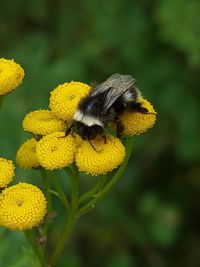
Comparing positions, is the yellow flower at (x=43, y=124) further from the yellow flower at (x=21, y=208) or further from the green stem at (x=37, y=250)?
the green stem at (x=37, y=250)

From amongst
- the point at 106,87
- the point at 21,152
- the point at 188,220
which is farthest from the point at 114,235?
the point at 106,87

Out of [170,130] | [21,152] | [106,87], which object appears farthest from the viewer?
[170,130]

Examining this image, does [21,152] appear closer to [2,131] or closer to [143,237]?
[2,131]

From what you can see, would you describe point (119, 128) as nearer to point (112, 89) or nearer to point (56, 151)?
point (112, 89)

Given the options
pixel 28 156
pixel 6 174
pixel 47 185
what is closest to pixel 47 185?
pixel 47 185

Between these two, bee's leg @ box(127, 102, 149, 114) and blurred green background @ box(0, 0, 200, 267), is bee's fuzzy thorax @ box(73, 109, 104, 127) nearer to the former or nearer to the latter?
bee's leg @ box(127, 102, 149, 114)

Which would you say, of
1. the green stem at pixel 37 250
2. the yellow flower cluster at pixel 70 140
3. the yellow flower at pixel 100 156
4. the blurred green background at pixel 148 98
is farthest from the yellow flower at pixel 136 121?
the blurred green background at pixel 148 98

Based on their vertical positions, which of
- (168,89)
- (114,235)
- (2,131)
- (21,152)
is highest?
(21,152)
